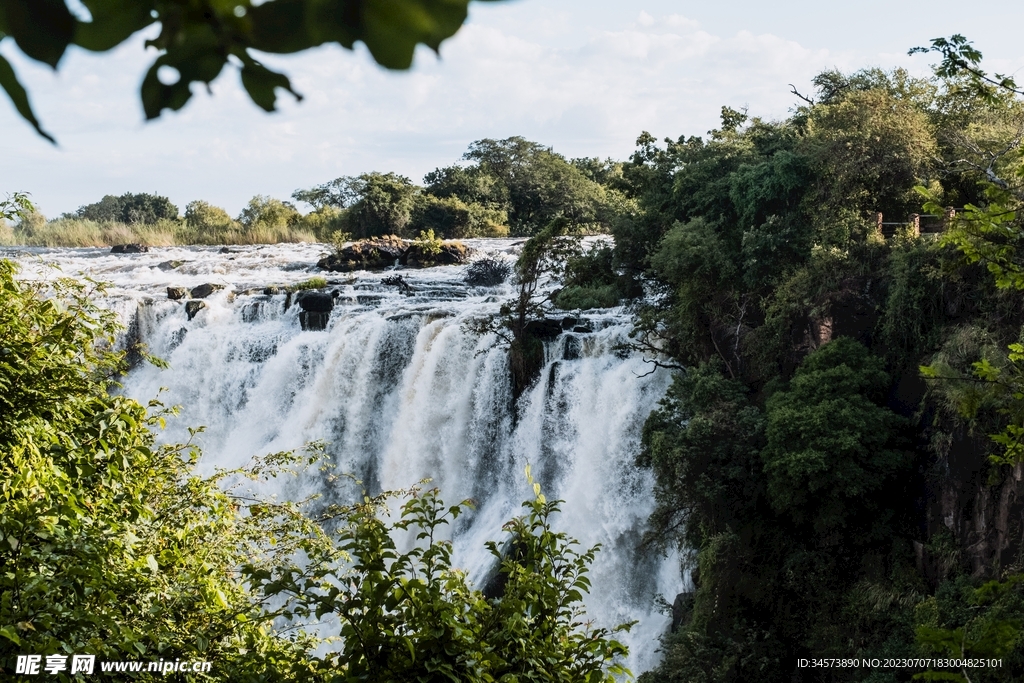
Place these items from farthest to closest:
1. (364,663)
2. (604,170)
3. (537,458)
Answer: (604,170), (537,458), (364,663)

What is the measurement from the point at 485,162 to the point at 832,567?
29412mm

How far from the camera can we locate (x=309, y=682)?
3545 mm

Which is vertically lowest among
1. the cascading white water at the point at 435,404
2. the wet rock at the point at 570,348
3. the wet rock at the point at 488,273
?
the cascading white water at the point at 435,404

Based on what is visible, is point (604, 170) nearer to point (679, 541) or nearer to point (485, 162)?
point (485, 162)

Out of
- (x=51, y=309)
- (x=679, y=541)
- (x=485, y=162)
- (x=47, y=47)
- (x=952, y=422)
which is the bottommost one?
(x=679, y=541)

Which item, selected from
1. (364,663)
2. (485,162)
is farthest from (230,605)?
(485,162)

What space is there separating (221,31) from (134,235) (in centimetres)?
3356

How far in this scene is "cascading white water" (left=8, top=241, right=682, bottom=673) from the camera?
12867mm

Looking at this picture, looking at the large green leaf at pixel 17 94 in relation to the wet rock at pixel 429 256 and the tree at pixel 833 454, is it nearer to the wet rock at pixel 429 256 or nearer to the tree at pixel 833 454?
the tree at pixel 833 454

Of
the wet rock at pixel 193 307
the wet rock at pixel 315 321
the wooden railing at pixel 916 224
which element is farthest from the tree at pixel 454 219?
the wooden railing at pixel 916 224

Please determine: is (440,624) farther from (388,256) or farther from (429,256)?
(388,256)

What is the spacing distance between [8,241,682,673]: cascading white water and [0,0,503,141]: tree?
36.3 feet

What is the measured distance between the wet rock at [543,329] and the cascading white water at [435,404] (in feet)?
0.79

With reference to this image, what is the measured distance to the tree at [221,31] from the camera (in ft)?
2.26
